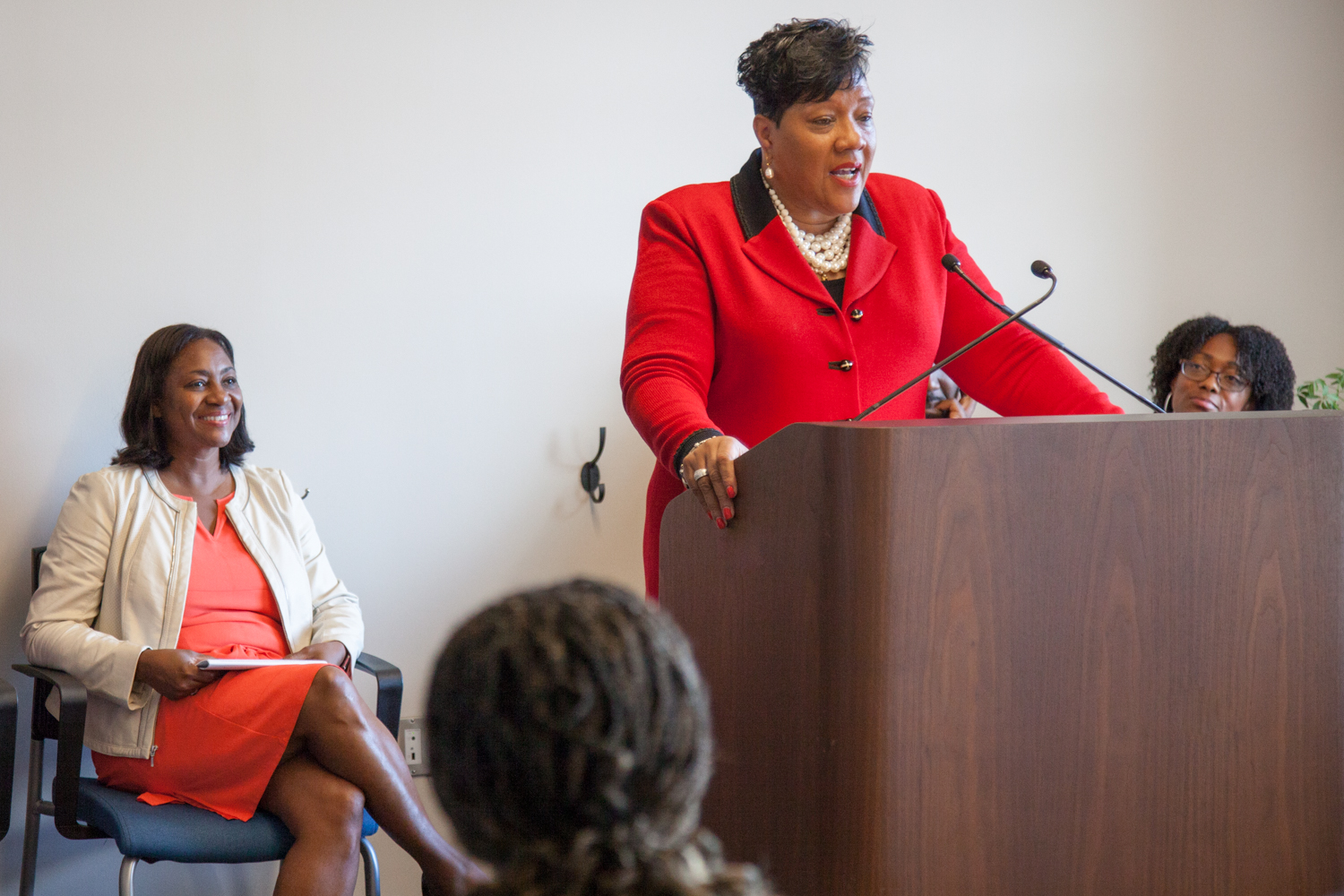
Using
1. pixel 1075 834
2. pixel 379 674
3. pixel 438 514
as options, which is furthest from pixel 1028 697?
pixel 438 514

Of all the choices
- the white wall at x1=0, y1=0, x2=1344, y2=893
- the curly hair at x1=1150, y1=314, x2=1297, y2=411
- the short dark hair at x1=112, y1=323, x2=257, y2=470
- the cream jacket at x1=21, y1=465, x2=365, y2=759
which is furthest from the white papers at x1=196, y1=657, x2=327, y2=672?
the curly hair at x1=1150, y1=314, x2=1297, y2=411

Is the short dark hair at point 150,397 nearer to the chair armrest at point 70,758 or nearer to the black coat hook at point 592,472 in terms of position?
the chair armrest at point 70,758

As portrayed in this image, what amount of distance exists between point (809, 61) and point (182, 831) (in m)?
1.72

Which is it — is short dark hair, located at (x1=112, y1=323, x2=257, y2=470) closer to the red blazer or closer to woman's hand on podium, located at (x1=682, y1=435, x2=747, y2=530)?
the red blazer

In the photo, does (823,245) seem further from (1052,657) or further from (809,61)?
(1052,657)

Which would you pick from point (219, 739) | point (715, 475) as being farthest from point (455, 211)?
point (715, 475)

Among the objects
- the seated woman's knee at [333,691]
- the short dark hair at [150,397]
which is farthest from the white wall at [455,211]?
the seated woman's knee at [333,691]

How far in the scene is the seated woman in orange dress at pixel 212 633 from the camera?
2.33 m

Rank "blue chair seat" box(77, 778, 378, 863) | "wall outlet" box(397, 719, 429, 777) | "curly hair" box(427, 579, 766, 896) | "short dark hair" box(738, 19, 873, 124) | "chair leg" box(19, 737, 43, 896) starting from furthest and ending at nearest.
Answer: "wall outlet" box(397, 719, 429, 777) → "chair leg" box(19, 737, 43, 896) → "blue chair seat" box(77, 778, 378, 863) → "short dark hair" box(738, 19, 873, 124) → "curly hair" box(427, 579, 766, 896)

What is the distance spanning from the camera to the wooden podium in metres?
1.14

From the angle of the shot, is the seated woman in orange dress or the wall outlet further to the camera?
the wall outlet

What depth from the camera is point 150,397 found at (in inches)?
106

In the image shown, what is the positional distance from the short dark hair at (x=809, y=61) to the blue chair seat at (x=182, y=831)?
1.60m

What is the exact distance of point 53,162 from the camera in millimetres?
2779
